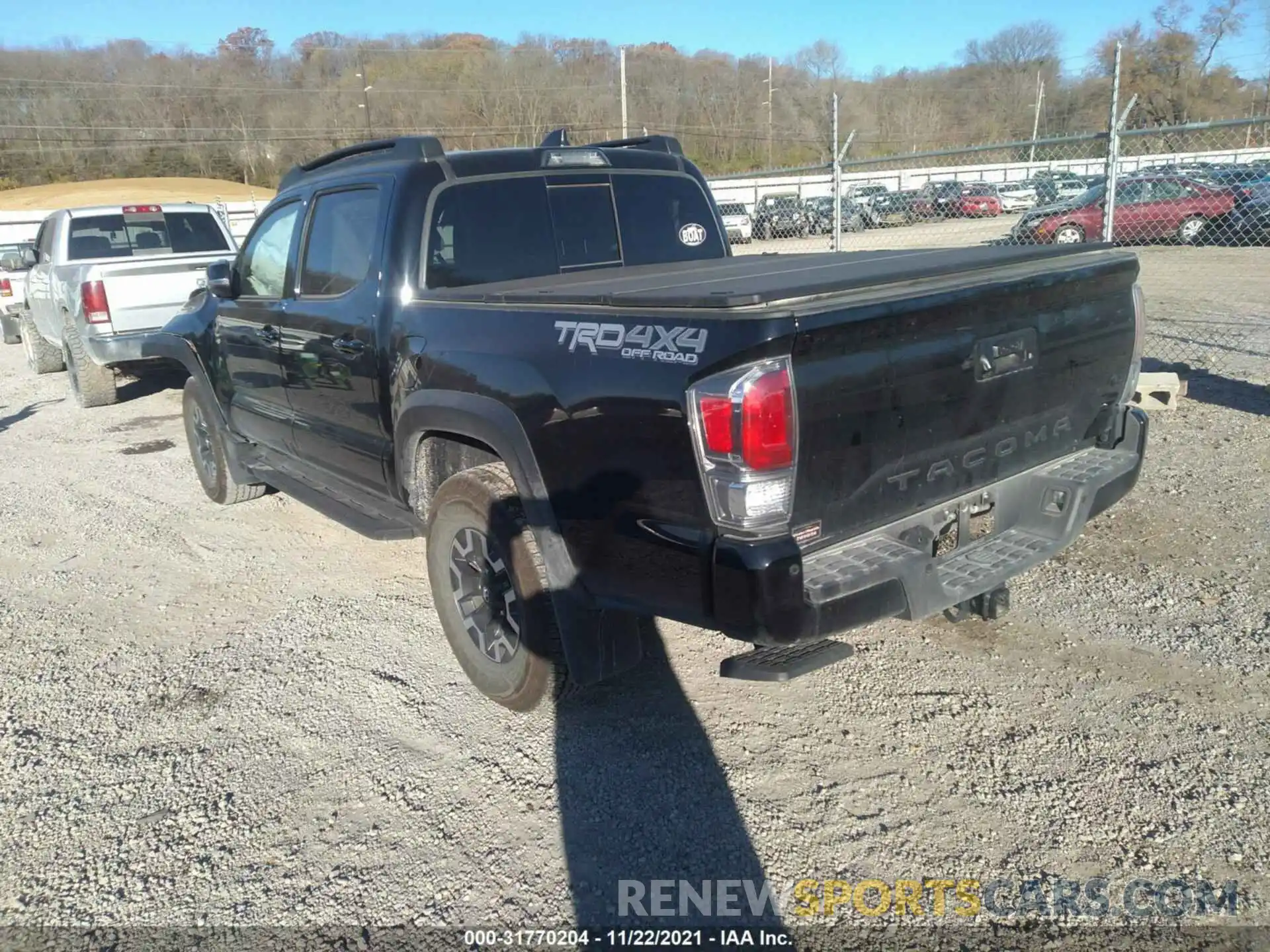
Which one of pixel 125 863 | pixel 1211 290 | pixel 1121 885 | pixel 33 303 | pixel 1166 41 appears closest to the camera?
pixel 1121 885

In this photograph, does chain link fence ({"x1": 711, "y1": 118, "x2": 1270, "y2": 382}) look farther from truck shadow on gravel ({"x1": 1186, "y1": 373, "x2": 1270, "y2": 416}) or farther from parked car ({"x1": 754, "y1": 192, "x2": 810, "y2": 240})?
truck shadow on gravel ({"x1": 1186, "y1": 373, "x2": 1270, "y2": 416})

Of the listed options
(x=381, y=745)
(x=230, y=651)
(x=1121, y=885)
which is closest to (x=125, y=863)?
(x=381, y=745)

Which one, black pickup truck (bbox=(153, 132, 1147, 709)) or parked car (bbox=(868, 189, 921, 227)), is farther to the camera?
parked car (bbox=(868, 189, 921, 227))

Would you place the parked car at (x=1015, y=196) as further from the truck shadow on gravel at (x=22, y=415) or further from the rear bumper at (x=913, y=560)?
the rear bumper at (x=913, y=560)

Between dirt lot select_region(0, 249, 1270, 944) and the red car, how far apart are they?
1282cm

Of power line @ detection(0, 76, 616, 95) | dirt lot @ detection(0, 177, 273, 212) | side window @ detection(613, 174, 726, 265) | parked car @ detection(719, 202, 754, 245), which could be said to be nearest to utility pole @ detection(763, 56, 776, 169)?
power line @ detection(0, 76, 616, 95)

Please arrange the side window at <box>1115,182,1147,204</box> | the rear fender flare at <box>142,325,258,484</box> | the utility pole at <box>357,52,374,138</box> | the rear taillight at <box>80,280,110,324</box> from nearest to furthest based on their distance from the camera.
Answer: the rear fender flare at <box>142,325,258,484</box> < the rear taillight at <box>80,280,110,324</box> < the side window at <box>1115,182,1147,204</box> < the utility pole at <box>357,52,374,138</box>

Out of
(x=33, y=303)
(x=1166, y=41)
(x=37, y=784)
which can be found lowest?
(x=37, y=784)

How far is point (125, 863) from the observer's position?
2.93m

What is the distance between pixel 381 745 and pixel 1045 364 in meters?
2.80

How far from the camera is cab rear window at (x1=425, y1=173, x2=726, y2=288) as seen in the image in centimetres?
402

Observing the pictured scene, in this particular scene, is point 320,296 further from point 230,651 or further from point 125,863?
point 125,863

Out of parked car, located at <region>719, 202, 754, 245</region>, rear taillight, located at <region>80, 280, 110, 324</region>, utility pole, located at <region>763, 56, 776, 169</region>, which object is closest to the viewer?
rear taillight, located at <region>80, 280, 110, 324</region>

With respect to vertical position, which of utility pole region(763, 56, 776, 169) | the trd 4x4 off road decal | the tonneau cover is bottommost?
the trd 4x4 off road decal
